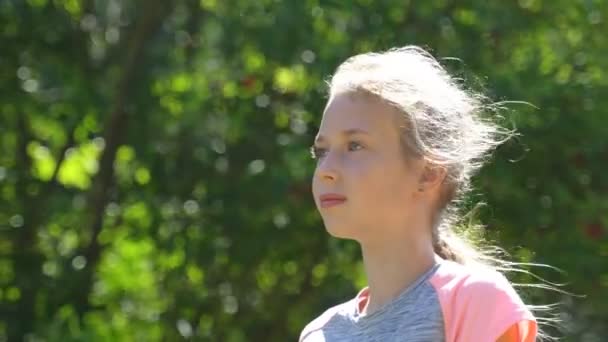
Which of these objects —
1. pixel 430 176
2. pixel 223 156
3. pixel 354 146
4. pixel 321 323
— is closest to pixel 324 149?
pixel 354 146

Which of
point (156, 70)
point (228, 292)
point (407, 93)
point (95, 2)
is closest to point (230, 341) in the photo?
point (228, 292)

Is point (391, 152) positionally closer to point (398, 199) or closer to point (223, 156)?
point (398, 199)

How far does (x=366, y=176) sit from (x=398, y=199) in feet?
0.24

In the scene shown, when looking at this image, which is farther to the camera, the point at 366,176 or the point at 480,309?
the point at 366,176

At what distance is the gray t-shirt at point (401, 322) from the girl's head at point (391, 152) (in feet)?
0.38

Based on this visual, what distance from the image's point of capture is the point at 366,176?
2.18 m

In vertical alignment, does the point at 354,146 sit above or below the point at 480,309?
above

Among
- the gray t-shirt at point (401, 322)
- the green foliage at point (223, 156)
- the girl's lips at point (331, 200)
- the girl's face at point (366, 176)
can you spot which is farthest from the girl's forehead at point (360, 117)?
the green foliage at point (223, 156)

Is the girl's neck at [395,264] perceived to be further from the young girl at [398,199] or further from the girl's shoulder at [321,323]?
the girl's shoulder at [321,323]

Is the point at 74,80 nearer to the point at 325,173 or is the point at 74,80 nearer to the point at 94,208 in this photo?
the point at 94,208

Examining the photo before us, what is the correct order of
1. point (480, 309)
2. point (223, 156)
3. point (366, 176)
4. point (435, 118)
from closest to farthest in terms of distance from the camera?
point (480, 309), point (366, 176), point (435, 118), point (223, 156)

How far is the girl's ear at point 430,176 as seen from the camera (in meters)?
2.25

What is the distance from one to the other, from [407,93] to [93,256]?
2.81 m

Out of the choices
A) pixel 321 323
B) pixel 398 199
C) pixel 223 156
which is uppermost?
pixel 398 199
